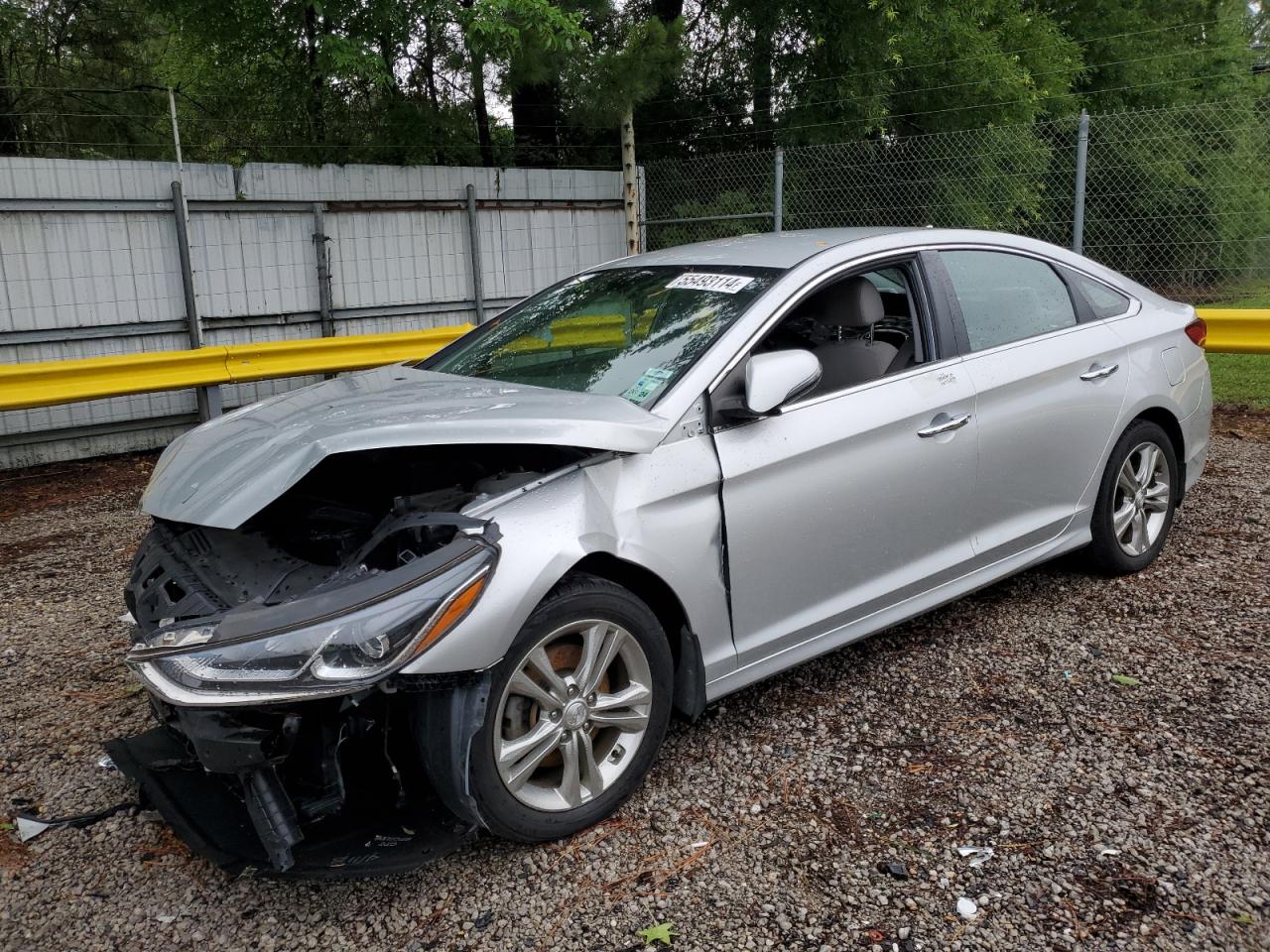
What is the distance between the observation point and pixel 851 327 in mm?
4184

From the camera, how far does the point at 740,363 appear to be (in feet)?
11.5

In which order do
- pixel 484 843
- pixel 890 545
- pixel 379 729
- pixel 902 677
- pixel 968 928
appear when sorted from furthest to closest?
1. pixel 902 677
2. pixel 890 545
3. pixel 484 843
4. pixel 379 729
5. pixel 968 928

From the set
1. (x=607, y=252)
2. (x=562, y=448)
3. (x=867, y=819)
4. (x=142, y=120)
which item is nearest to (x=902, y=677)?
(x=867, y=819)

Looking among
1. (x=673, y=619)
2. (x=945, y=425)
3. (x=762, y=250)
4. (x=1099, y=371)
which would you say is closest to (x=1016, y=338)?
(x=1099, y=371)

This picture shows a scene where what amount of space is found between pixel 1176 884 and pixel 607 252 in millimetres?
10512

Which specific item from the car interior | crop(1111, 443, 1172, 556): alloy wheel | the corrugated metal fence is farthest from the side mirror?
the corrugated metal fence

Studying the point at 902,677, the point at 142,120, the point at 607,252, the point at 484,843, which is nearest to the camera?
the point at 484,843

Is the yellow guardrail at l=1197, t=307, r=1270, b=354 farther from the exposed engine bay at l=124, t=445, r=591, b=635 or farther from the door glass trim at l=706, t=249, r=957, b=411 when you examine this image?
the exposed engine bay at l=124, t=445, r=591, b=635

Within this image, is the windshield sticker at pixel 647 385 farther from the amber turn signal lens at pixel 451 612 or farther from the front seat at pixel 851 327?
the amber turn signal lens at pixel 451 612

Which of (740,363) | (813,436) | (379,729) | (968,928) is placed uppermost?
(740,363)

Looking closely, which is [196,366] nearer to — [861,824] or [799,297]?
[799,297]

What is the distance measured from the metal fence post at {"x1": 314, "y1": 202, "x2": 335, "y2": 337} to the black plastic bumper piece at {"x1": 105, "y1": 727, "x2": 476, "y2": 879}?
764 centimetres

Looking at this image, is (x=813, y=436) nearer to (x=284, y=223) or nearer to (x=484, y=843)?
(x=484, y=843)

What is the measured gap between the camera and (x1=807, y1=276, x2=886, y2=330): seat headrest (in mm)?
4133
